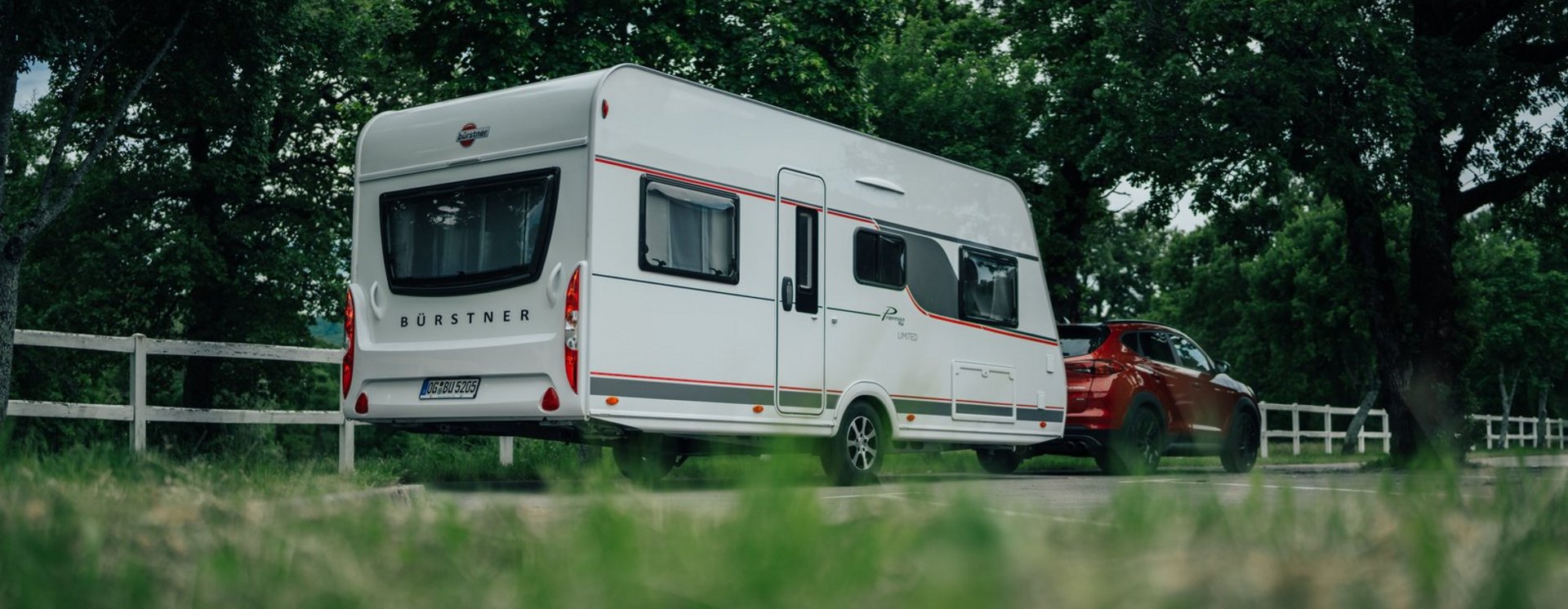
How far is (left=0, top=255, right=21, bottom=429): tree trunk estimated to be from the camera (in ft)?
42.2

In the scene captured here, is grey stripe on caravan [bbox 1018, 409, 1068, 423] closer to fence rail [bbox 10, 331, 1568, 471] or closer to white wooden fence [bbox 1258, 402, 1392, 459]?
fence rail [bbox 10, 331, 1568, 471]

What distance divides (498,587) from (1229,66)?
48.2 feet

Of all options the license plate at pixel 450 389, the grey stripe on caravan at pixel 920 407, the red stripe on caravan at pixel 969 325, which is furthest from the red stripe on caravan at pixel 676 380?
the red stripe on caravan at pixel 969 325

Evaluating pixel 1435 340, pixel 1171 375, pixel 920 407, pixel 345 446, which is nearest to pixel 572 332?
pixel 920 407

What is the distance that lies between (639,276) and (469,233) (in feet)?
4.21

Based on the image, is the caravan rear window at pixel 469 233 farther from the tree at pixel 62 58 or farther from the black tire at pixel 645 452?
the tree at pixel 62 58

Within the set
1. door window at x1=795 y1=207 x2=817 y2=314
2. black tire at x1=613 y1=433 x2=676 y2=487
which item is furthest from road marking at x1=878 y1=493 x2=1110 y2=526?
door window at x1=795 y1=207 x2=817 y2=314

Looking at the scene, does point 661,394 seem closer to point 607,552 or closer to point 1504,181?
point 607,552

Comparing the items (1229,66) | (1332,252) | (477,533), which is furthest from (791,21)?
(1332,252)

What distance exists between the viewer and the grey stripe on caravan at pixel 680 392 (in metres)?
9.55

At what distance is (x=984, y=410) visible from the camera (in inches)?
514

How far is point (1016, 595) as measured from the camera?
2.41 meters

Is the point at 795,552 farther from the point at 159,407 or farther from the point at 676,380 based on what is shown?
the point at 159,407

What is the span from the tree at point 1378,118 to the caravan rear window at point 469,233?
907cm
